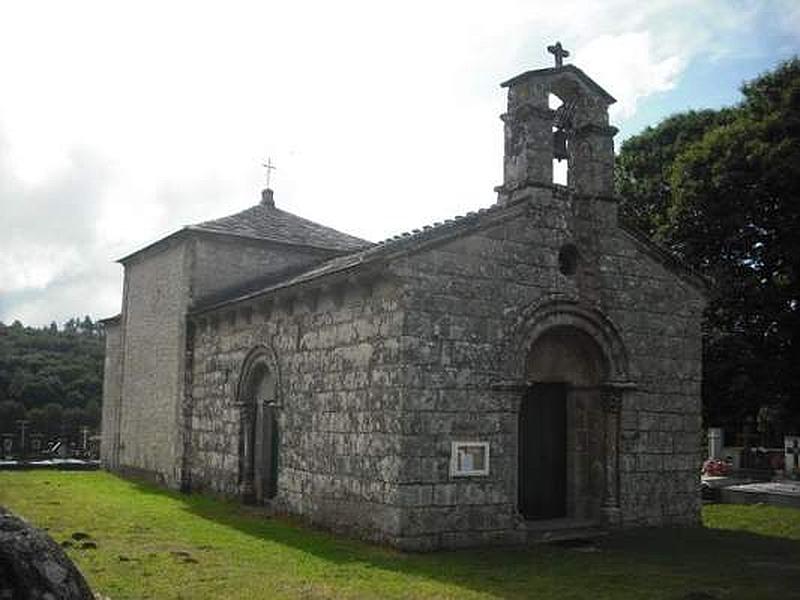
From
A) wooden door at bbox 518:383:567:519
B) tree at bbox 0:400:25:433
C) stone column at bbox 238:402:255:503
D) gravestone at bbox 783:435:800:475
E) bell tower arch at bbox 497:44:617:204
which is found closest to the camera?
bell tower arch at bbox 497:44:617:204

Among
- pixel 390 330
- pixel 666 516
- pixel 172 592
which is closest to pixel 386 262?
pixel 390 330

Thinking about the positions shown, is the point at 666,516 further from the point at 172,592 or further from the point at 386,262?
the point at 172,592

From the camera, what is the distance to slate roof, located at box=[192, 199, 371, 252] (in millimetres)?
19875

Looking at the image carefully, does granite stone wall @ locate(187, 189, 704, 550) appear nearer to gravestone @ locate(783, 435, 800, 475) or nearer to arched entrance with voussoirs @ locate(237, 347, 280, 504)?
arched entrance with voussoirs @ locate(237, 347, 280, 504)

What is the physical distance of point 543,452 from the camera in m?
13.4

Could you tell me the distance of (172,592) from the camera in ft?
26.9

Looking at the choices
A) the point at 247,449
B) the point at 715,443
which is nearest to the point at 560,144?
the point at 247,449

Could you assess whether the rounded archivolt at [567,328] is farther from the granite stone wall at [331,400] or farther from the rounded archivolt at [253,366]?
the rounded archivolt at [253,366]

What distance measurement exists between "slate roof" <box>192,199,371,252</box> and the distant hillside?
13.8 m

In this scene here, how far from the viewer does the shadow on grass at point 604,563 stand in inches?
351

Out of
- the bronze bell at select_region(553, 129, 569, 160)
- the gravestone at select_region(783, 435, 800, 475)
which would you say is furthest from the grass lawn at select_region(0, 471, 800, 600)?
the gravestone at select_region(783, 435, 800, 475)

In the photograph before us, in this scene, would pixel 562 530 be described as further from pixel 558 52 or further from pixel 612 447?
pixel 558 52

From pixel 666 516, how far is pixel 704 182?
11.5 meters

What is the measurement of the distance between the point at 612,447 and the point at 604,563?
3119mm
